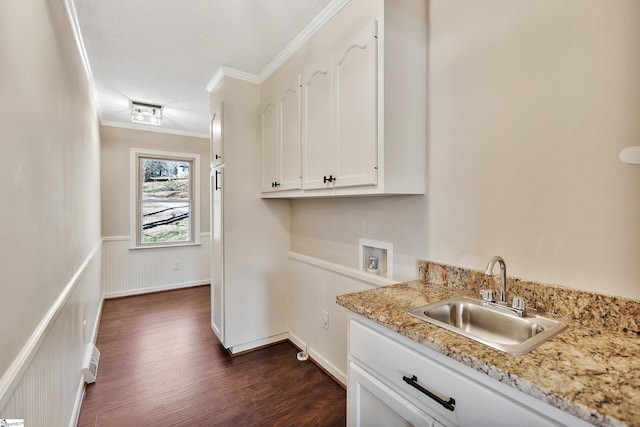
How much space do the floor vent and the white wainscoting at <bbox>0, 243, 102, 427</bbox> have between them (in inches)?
3.0

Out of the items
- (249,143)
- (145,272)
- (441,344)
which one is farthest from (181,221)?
(441,344)

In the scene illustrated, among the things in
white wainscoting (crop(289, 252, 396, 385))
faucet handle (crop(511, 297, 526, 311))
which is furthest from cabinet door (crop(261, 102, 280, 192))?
faucet handle (crop(511, 297, 526, 311))

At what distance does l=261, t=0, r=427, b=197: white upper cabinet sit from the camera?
4.50 feet

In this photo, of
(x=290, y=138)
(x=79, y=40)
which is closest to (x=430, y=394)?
(x=290, y=138)

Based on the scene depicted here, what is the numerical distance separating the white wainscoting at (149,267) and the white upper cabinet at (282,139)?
279cm

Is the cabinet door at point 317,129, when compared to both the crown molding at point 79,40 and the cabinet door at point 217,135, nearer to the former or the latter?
the cabinet door at point 217,135

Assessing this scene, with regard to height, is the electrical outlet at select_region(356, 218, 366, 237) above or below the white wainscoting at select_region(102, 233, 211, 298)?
above

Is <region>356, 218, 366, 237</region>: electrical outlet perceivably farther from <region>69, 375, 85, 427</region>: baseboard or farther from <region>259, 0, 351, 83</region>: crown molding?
<region>69, 375, 85, 427</region>: baseboard

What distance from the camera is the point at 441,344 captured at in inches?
33.9

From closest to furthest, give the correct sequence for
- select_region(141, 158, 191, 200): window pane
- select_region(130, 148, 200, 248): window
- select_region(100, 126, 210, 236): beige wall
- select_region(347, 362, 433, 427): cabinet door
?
select_region(347, 362, 433, 427): cabinet door → select_region(100, 126, 210, 236): beige wall → select_region(130, 148, 200, 248): window → select_region(141, 158, 191, 200): window pane

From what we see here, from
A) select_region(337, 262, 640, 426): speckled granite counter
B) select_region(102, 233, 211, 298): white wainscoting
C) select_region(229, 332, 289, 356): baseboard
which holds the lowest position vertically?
select_region(229, 332, 289, 356): baseboard

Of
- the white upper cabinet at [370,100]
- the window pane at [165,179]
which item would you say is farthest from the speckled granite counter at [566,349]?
the window pane at [165,179]

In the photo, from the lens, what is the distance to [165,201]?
453cm

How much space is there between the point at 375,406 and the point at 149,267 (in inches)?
169
